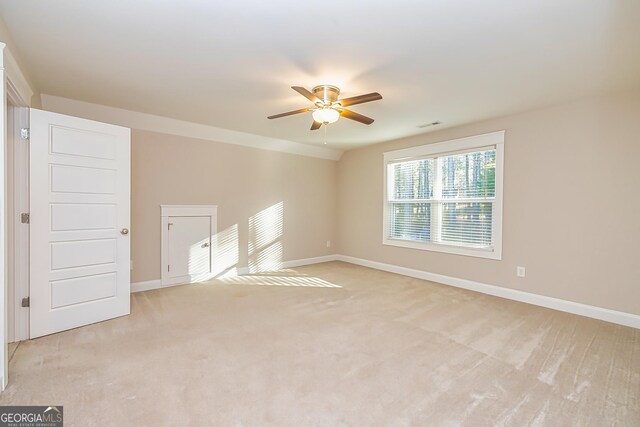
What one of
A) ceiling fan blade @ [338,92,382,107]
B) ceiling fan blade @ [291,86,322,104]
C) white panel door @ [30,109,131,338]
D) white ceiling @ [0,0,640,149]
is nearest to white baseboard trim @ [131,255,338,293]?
white panel door @ [30,109,131,338]

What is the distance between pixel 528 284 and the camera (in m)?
3.71

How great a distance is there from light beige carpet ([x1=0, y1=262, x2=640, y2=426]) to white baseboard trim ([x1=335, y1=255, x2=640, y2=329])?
0.15 metres

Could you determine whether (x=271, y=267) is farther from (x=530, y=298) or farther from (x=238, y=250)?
(x=530, y=298)

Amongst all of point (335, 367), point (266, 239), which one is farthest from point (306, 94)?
point (266, 239)

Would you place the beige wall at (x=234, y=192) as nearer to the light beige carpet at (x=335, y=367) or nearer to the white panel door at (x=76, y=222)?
the white panel door at (x=76, y=222)

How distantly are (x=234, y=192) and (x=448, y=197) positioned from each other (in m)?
3.47

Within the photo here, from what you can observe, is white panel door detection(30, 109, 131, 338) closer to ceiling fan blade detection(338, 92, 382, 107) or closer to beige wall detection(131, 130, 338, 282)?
beige wall detection(131, 130, 338, 282)

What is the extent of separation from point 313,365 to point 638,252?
342 cm

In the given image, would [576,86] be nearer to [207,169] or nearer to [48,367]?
[207,169]

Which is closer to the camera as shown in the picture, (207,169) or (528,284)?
(528,284)

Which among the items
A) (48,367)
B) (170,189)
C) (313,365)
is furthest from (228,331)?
(170,189)

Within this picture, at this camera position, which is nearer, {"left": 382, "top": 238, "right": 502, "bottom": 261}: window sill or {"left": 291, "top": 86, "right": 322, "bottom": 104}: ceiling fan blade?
{"left": 291, "top": 86, "right": 322, "bottom": 104}: ceiling fan blade

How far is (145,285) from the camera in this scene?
4.11 meters

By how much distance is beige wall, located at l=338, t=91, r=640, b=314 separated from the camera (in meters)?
3.04
